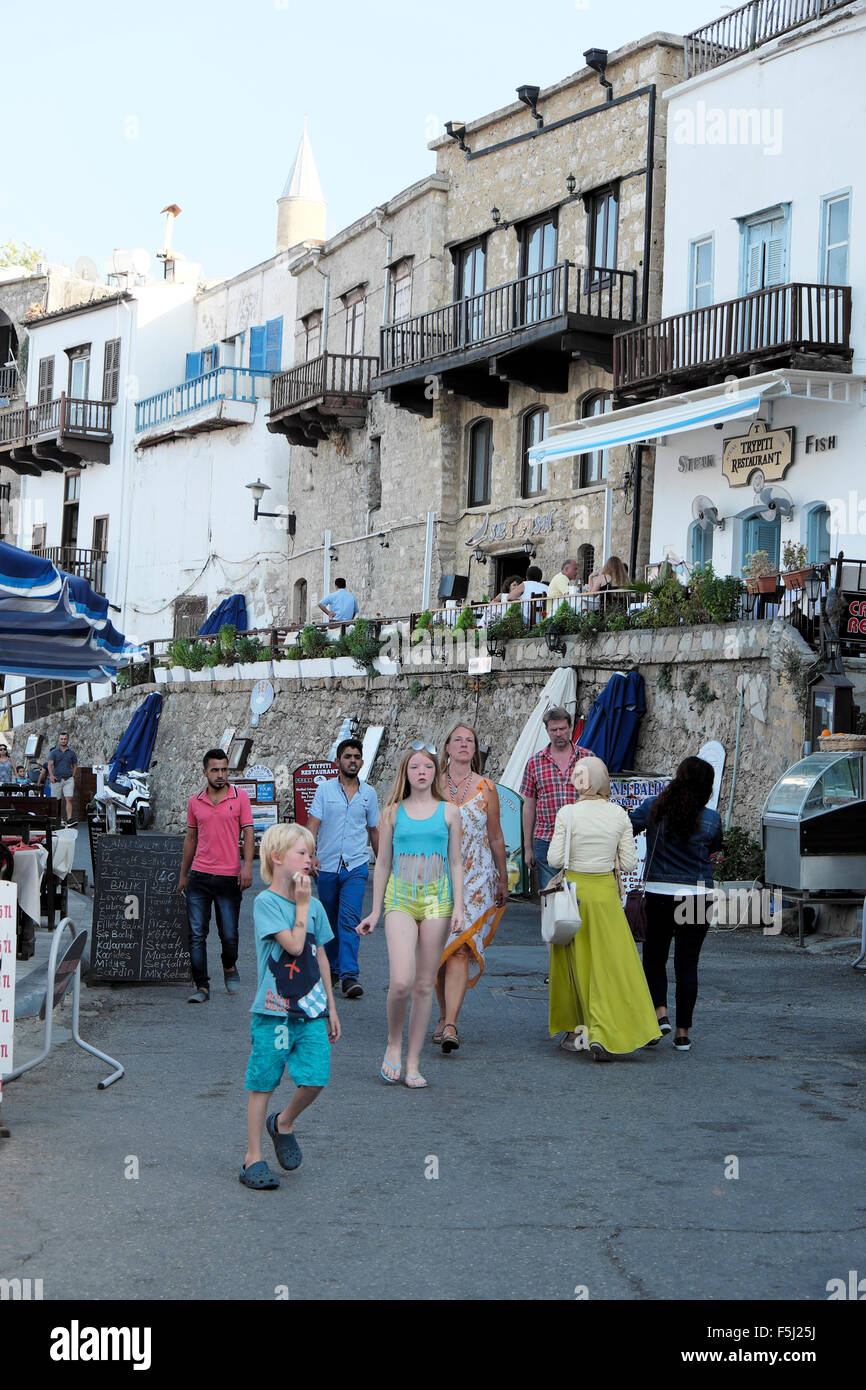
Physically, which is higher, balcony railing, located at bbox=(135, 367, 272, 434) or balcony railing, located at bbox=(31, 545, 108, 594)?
balcony railing, located at bbox=(135, 367, 272, 434)

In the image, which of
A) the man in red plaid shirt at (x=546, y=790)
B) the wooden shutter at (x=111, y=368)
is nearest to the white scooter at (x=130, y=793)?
the wooden shutter at (x=111, y=368)

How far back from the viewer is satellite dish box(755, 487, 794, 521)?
21000mm

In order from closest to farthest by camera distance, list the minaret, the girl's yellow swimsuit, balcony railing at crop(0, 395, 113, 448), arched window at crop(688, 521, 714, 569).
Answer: the girl's yellow swimsuit, arched window at crop(688, 521, 714, 569), balcony railing at crop(0, 395, 113, 448), the minaret

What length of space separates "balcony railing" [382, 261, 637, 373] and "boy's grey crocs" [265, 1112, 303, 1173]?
64.2 feet

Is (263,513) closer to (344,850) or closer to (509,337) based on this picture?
(509,337)

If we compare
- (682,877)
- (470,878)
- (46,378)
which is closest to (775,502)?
(682,877)

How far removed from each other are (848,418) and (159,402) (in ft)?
79.1

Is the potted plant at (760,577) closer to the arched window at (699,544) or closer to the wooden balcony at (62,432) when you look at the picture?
the arched window at (699,544)

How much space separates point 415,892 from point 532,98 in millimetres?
22242

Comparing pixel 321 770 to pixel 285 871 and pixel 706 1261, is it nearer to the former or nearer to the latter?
pixel 285 871

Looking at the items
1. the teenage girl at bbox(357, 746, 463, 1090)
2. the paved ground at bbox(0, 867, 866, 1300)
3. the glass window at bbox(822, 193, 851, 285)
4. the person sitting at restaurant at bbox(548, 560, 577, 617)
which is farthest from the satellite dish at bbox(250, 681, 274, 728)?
the teenage girl at bbox(357, 746, 463, 1090)

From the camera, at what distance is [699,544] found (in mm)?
22953

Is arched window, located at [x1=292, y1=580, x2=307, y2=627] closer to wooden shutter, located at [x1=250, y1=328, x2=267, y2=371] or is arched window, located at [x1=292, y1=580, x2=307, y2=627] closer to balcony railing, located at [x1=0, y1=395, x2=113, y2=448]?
wooden shutter, located at [x1=250, y1=328, x2=267, y2=371]
